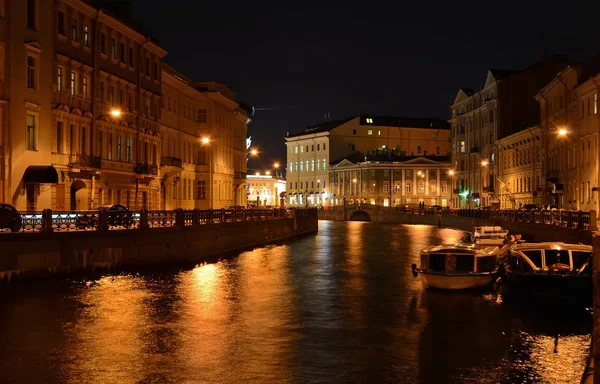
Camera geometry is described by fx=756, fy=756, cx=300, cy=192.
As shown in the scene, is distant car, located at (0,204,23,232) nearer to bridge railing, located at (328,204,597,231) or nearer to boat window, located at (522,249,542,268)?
boat window, located at (522,249,542,268)

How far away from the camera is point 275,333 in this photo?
22312mm

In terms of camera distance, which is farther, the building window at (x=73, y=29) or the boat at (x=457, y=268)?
the building window at (x=73, y=29)

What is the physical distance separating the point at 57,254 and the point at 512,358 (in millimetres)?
21015

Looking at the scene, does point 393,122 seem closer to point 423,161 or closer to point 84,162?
point 423,161

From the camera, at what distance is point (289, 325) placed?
23672 mm

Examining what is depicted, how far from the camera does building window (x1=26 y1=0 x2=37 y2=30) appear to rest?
1663 inches

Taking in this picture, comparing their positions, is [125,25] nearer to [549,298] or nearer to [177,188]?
[177,188]

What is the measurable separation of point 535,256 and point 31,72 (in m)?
28.9

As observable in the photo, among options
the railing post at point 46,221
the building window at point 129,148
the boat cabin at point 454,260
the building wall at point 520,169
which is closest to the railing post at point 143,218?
the railing post at point 46,221

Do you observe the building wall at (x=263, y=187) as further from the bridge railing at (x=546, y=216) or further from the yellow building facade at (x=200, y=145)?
the bridge railing at (x=546, y=216)

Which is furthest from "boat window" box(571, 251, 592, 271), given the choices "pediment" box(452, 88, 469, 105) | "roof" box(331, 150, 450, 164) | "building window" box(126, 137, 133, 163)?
"roof" box(331, 150, 450, 164)

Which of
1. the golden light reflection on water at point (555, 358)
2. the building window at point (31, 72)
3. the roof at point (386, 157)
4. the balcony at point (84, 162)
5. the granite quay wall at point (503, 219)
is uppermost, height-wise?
the roof at point (386, 157)

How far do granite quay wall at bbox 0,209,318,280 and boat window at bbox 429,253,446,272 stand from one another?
1488 cm

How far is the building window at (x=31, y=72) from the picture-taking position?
42.1 meters
